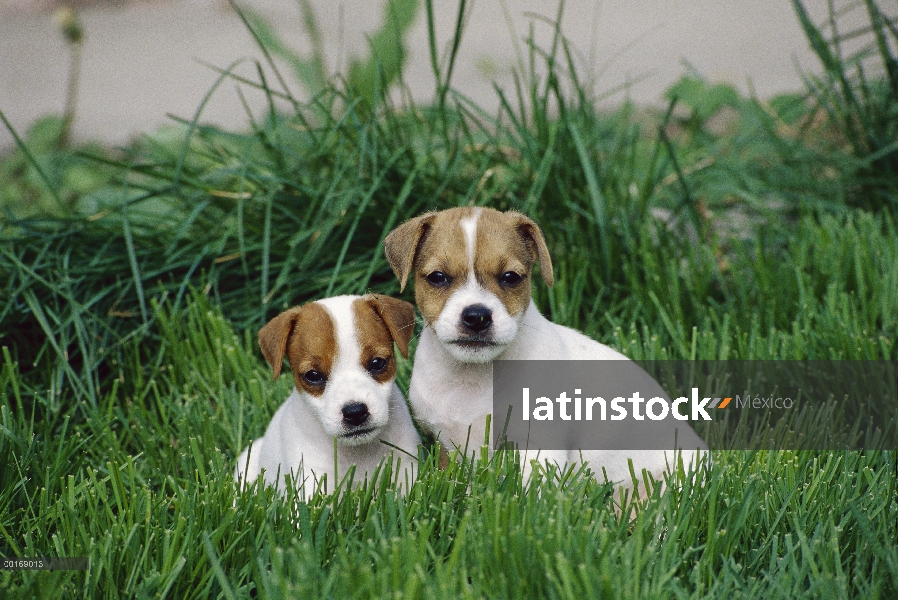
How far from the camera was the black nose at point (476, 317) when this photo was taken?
2.96 meters

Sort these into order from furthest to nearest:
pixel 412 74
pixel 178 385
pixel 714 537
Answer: pixel 412 74 → pixel 178 385 → pixel 714 537

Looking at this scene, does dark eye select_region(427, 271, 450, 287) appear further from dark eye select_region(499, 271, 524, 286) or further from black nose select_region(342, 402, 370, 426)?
black nose select_region(342, 402, 370, 426)

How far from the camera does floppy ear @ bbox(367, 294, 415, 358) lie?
3145 mm

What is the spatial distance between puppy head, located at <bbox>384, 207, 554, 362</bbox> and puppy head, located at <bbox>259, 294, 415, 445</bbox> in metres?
0.16

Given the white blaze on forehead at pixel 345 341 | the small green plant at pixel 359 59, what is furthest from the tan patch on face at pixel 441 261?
the small green plant at pixel 359 59

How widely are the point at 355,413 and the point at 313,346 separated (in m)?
0.27

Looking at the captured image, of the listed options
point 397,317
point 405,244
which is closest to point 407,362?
point 397,317

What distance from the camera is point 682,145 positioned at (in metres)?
7.25

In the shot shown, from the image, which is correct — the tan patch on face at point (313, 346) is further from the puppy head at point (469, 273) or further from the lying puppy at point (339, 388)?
the puppy head at point (469, 273)

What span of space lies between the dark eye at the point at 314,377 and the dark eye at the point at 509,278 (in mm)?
681

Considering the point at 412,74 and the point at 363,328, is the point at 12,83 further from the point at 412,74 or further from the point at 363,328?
the point at 363,328

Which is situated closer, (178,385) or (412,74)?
(178,385)

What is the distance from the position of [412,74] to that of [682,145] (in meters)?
3.08

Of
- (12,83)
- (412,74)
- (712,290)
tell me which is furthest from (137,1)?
(712,290)
